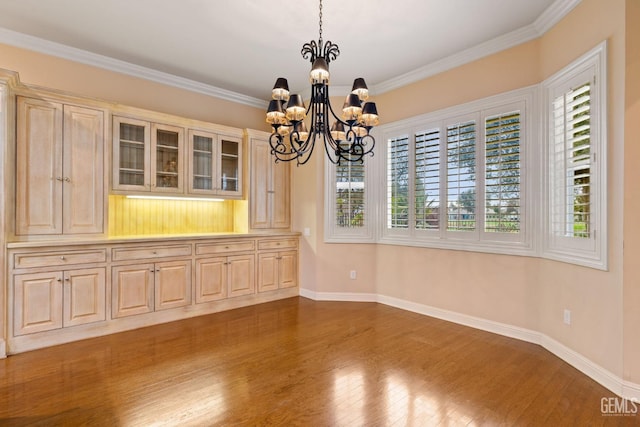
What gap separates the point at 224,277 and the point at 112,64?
2936 millimetres

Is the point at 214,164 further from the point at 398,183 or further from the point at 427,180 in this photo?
the point at 427,180

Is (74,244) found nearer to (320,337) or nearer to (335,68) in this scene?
(320,337)

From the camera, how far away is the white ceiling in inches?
121

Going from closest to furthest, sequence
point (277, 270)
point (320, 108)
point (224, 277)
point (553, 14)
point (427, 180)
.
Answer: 1. point (320, 108)
2. point (553, 14)
3. point (427, 180)
4. point (224, 277)
5. point (277, 270)

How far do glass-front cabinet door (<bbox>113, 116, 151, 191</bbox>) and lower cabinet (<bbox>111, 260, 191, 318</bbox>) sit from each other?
0.97 metres

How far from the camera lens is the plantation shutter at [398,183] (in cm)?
456

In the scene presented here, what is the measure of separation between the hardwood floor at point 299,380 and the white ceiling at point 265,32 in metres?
3.14

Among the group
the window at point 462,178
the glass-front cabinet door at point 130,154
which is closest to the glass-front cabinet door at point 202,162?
the glass-front cabinet door at point 130,154

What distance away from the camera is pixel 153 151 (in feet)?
13.7

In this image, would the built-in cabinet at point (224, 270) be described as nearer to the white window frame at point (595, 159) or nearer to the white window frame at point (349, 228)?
the white window frame at point (349, 228)

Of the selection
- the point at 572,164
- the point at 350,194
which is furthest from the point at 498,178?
the point at 350,194

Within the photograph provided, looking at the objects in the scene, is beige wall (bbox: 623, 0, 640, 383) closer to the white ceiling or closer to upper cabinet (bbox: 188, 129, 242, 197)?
the white ceiling

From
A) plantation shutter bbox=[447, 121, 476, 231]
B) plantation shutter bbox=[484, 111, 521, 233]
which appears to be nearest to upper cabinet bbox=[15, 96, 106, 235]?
plantation shutter bbox=[447, 121, 476, 231]

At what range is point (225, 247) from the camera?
4.53 m
